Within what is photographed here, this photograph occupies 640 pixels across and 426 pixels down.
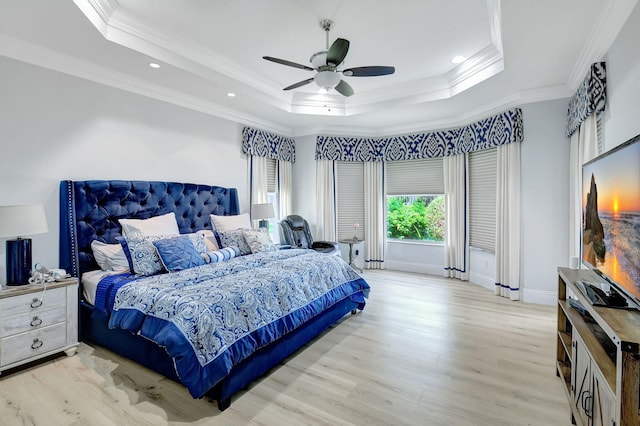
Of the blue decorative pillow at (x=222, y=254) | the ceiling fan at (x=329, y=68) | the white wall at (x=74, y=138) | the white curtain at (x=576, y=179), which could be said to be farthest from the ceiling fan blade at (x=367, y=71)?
the white wall at (x=74, y=138)

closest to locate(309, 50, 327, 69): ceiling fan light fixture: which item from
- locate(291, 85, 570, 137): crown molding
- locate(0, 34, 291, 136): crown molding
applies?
locate(0, 34, 291, 136): crown molding

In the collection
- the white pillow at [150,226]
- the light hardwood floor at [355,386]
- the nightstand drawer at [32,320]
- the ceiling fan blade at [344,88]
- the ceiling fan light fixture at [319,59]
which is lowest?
the light hardwood floor at [355,386]

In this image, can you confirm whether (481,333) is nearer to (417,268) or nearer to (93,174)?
(417,268)

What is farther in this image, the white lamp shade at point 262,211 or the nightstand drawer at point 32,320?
the white lamp shade at point 262,211

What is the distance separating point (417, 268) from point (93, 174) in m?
5.09

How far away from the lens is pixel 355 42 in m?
3.26

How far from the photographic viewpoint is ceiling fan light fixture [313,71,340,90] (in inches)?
115

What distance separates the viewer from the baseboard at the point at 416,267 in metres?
5.64

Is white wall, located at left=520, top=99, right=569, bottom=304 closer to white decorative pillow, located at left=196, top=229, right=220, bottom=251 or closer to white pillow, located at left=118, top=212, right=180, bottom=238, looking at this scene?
white decorative pillow, located at left=196, top=229, right=220, bottom=251

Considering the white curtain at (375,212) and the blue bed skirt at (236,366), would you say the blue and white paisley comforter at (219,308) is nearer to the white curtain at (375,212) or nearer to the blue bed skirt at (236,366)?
the blue bed skirt at (236,366)

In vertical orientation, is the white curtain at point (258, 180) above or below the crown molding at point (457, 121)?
below

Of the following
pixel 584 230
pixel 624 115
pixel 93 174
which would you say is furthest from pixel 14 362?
pixel 624 115

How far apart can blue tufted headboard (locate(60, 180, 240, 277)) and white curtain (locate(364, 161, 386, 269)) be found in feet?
10.0

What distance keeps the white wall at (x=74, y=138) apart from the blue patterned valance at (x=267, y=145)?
0.76 m
